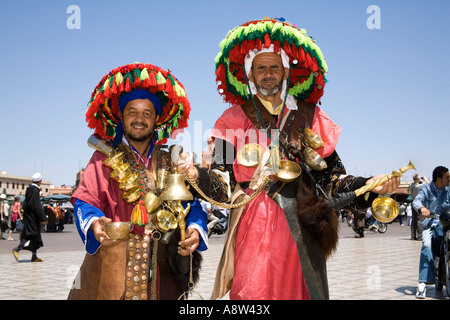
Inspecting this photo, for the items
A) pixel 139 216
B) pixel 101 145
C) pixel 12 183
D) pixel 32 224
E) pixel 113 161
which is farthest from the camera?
pixel 12 183

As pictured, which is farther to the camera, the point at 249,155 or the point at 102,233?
the point at 249,155

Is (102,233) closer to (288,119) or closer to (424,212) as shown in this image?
(288,119)

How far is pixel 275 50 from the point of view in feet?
10.2

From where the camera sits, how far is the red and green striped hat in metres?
3.11

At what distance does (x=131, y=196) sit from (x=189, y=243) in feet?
1.53

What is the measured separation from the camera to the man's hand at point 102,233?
8.89 ft

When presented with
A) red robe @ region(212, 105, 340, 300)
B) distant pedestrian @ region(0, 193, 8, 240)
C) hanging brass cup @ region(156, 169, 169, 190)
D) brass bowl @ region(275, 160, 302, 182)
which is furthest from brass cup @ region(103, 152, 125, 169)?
distant pedestrian @ region(0, 193, 8, 240)

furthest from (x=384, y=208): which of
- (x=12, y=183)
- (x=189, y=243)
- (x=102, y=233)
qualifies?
(x=12, y=183)

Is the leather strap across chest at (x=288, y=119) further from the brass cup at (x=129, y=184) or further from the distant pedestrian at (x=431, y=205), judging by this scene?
the distant pedestrian at (x=431, y=205)

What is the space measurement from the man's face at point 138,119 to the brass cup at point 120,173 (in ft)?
0.82

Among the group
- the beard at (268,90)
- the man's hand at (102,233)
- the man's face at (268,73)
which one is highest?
the man's face at (268,73)

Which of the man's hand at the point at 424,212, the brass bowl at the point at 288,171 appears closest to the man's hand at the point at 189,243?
the brass bowl at the point at 288,171

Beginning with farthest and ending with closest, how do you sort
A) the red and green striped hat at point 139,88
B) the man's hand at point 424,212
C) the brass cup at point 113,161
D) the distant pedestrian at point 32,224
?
the distant pedestrian at point 32,224 → the man's hand at point 424,212 → the red and green striped hat at point 139,88 → the brass cup at point 113,161
